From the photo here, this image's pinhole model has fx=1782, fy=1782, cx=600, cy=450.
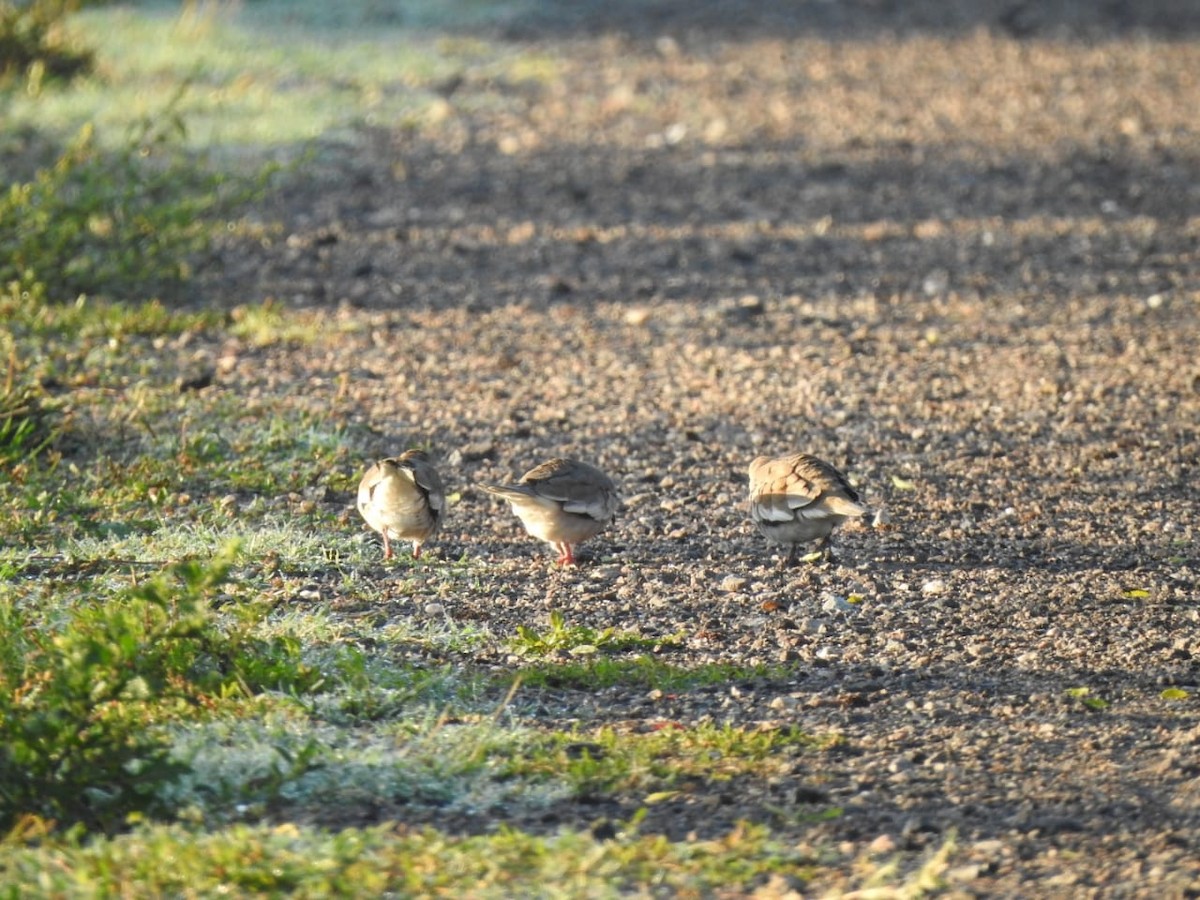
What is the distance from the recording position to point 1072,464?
25.1 feet

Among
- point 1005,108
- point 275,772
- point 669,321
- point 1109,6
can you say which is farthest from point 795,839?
point 1109,6

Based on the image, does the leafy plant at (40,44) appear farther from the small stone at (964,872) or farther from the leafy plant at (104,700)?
the small stone at (964,872)

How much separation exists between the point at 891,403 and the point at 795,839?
168 inches

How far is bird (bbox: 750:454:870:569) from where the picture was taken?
20.8ft

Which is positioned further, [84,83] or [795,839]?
[84,83]

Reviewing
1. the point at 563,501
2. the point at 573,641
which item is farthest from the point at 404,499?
the point at 573,641

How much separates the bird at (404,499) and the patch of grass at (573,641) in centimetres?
70

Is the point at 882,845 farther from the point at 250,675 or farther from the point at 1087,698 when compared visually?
the point at 250,675

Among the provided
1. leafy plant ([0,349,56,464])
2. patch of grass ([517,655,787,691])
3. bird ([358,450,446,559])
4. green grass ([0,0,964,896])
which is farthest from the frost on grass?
leafy plant ([0,349,56,464])

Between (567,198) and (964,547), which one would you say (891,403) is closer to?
(964,547)

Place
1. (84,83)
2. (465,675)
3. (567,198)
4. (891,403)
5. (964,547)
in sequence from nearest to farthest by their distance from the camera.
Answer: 1. (465,675)
2. (964,547)
3. (891,403)
4. (567,198)
5. (84,83)

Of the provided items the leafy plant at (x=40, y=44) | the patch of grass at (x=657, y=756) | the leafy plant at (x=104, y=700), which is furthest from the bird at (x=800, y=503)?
the leafy plant at (x=40, y=44)

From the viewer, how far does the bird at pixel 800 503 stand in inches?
250

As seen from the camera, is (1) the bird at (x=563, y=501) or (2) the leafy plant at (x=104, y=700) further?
(1) the bird at (x=563, y=501)
